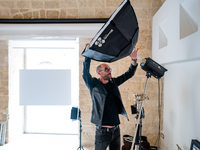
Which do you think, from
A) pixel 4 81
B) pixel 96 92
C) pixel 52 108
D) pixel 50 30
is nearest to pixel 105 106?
pixel 96 92

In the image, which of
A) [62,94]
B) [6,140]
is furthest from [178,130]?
[6,140]

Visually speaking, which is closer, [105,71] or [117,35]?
[117,35]

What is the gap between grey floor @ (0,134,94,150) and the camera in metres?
2.81

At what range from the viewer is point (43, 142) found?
9.93ft

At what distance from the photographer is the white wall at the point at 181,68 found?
1477 millimetres

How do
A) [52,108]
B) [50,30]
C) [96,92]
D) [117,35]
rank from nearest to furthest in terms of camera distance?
[117,35] → [96,92] → [50,30] → [52,108]

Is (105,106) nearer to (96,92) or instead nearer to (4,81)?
(96,92)

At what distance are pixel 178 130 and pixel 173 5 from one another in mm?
1491

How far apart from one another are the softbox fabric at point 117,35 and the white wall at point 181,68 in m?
0.53

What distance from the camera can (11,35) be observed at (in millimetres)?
2766

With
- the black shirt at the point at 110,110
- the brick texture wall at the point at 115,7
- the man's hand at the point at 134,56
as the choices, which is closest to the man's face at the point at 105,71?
the black shirt at the point at 110,110

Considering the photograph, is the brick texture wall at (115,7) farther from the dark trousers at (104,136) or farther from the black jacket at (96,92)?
the dark trousers at (104,136)

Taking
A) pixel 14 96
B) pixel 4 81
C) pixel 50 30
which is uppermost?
pixel 50 30

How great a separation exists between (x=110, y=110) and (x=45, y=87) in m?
1.54
